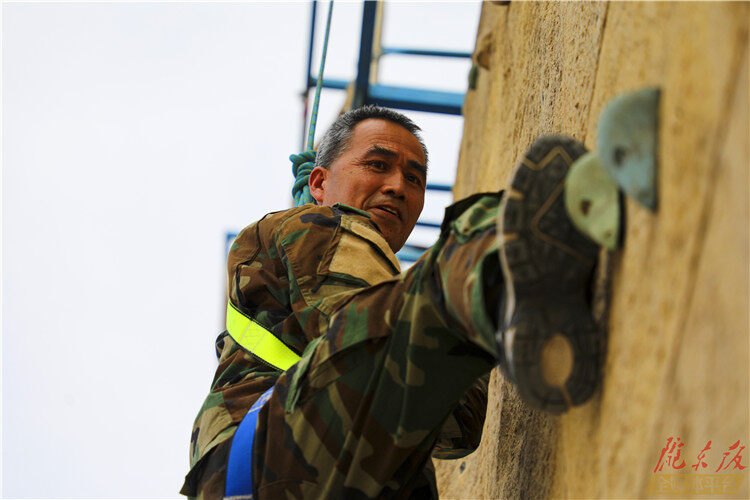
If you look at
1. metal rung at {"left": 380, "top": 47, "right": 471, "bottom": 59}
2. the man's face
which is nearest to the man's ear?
the man's face

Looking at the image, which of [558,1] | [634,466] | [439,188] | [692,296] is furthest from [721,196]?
[439,188]

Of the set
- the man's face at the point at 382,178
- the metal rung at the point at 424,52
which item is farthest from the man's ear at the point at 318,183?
the metal rung at the point at 424,52

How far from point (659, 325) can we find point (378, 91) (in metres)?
3.55

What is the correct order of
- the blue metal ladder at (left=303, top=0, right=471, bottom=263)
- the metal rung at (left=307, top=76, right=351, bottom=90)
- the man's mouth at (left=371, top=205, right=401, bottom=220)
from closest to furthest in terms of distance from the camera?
the man's mouth at (left=371, top=205, right=401, bottom=220) < the blue metal ladder at (left=303, top=0, right=471, bottom=263) < the metal rung at (left=307, top=76, right=351, bottom=90)

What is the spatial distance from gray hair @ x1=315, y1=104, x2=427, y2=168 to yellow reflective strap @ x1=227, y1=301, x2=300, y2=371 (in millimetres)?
753

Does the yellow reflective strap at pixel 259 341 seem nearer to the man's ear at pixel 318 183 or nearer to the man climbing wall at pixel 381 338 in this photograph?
the man climbing wall at pixel 381 338

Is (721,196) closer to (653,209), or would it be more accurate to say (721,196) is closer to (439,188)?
(653,209)

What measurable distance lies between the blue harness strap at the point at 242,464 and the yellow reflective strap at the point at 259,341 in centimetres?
17

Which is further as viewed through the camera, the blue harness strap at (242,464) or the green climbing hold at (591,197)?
the blue harness strap at (242,464)

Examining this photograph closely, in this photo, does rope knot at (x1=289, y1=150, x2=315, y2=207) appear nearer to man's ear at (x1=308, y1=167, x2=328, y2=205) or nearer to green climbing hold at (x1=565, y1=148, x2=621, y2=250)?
man's ear at (x1=308, y1=167, x2=328, y2=205)


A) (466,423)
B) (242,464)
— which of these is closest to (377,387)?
(242,464)

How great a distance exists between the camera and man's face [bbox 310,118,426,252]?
2.23m

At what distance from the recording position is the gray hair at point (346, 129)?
95.8 inches

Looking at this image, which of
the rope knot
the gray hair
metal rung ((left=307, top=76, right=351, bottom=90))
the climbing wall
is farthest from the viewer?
metal rung ((left=307, top=76, right=351, bottom=90))
